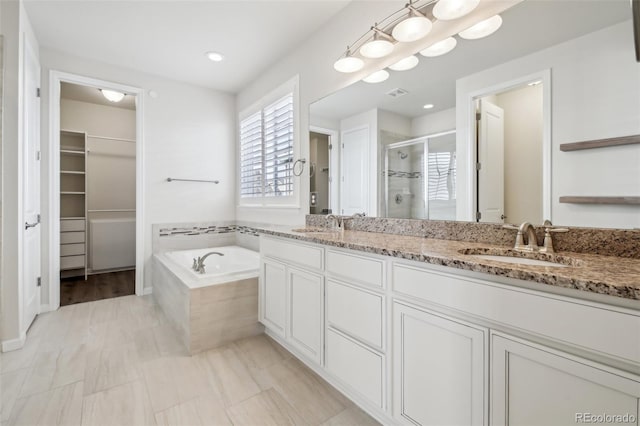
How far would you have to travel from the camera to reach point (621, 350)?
0.68m

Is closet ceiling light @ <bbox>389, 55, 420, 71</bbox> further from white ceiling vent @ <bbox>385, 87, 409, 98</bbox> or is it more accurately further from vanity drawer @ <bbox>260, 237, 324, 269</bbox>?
vanity drawer @ <bbox>260, 237, 324, 269</bbox>

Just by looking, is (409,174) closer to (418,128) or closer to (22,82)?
(418,128)

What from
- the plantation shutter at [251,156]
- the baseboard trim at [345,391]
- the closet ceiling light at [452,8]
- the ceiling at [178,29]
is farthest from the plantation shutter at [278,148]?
the closet ceiling light at [452,8]

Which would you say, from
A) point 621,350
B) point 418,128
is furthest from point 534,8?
point 621,350

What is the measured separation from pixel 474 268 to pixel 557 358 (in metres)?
0.30

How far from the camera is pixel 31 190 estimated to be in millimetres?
2451

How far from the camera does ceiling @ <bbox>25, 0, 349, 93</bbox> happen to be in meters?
2.20

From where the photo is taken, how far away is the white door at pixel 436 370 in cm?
96

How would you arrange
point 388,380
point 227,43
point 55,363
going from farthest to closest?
point 227,43 → point 55,363 → point 388,380

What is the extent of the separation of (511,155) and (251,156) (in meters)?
2.89

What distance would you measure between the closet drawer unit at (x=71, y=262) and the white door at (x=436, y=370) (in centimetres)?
448

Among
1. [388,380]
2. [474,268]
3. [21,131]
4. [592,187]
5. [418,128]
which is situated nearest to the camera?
[474,268]

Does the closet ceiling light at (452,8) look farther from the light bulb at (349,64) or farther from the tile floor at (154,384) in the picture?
the tile floor at (154,384)

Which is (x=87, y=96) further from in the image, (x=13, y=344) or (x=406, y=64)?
(x=406, y=64)
